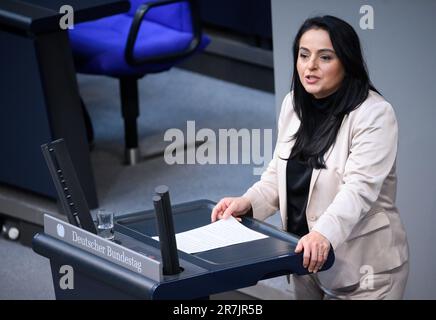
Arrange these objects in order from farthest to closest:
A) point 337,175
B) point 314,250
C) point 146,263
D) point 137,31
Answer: point 137,31 < point 337,175 < point 314,250 < point 146,263

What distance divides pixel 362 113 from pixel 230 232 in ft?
1.43

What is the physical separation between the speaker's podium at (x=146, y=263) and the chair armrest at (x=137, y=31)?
6.88 ft

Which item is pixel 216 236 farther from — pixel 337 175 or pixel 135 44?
pixel 135 44

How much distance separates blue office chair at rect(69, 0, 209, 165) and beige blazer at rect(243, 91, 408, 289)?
6.51 ft

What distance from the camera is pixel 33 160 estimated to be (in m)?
4.47

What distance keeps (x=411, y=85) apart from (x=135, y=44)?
1866 mm

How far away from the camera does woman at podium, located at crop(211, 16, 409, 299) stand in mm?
2617

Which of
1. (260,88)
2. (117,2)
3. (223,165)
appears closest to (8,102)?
(117,2)

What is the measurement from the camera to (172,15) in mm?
5039

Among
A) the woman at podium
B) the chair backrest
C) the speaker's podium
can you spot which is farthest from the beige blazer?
the chair backrest

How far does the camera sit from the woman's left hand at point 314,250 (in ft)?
8.12

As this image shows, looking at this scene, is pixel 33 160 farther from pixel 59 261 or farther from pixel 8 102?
pixel 59 261
